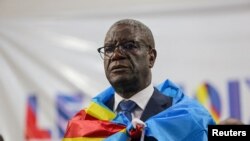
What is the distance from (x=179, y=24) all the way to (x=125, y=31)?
0.70m

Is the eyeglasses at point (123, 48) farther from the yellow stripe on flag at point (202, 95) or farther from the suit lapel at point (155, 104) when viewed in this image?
the yellow stripe on flag at point (202, 95)

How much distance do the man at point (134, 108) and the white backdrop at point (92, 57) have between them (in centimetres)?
62

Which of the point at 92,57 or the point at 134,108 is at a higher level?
the point at 92,57

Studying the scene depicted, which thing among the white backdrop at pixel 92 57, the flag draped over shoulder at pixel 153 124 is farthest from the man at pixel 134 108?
the white backdrop at pixel 92 57

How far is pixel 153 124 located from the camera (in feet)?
1.68

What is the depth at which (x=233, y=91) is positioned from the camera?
1179 millimetres

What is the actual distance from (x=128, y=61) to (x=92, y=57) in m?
0.72

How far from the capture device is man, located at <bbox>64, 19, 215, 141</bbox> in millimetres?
512

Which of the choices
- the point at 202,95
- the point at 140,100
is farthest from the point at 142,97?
the point at 202,95

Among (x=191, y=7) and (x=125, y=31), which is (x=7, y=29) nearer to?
(x=191, y=7)

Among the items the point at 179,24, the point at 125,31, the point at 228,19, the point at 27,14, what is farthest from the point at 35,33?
the point at 125,31

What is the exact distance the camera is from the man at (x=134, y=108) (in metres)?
0.51

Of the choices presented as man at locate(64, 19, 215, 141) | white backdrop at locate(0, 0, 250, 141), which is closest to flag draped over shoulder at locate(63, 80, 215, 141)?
man at locate(64, 19, 215, 141)

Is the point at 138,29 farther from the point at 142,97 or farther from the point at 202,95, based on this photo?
the point at 202,95
